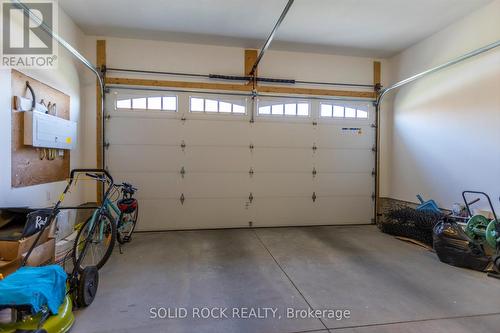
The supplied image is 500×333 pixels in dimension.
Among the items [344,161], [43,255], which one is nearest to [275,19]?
[344,161]

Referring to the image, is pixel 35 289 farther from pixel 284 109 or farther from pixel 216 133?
pixel 284 109

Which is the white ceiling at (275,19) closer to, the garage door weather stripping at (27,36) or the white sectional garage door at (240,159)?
the garage door weather stripping at (27,36)

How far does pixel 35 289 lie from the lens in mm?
1758

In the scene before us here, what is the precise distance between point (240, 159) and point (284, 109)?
1.30 metres

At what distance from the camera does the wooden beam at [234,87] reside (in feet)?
16.3

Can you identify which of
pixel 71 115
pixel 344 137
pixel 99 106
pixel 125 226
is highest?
pixel 99 106

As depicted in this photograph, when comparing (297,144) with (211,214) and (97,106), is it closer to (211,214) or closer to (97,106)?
(211,214)

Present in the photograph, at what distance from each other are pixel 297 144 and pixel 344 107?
1277mm

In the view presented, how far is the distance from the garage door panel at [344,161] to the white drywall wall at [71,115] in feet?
14.1

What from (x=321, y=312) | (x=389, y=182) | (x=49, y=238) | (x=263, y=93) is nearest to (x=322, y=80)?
(x=263, y=93)

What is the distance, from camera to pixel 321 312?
7.97ft

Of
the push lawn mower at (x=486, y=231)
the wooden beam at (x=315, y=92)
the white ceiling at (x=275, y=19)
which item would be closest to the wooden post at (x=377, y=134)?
the wooden beam at (x=315, y=92)

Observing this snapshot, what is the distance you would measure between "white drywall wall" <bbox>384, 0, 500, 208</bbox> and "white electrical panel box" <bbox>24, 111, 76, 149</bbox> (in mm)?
5688

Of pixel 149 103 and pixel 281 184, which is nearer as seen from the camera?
pixel 149 103
